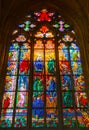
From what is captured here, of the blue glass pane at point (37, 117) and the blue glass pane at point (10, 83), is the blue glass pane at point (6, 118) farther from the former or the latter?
the blue glass pane at point (10, 83)

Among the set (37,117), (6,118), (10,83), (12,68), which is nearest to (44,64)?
(12,68)

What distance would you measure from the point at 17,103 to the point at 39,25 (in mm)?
4391

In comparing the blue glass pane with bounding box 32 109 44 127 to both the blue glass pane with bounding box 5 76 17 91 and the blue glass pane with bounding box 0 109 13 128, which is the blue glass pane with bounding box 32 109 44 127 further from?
the blue glass pane with bounding box 5 76 17 91

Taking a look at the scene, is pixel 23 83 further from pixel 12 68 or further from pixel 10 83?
pixel 12 68

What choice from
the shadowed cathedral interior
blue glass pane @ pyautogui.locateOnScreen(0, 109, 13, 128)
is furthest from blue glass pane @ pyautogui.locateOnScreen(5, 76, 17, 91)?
blue glass pane @ pyautogui.locateOnScreen(0, 109, 13, 128)

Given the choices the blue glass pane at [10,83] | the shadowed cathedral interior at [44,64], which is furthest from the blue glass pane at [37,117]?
the blue glass pane at [10,83]

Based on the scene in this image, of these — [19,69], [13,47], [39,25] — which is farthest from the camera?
[39,25]

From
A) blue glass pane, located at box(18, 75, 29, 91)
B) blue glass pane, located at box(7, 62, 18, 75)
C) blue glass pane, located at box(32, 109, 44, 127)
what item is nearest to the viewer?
blue glass pane, located at box(32, 109, 44, 127)

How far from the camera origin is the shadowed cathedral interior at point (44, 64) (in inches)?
392

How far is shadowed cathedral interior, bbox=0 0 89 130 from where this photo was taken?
9.96 meters

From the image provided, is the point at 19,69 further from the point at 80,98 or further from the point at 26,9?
the point at 26,9

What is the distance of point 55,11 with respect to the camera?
1406 centimetres

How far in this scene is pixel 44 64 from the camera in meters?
11.7

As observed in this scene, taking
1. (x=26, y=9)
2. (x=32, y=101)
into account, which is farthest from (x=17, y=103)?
(x=26, y=9)
